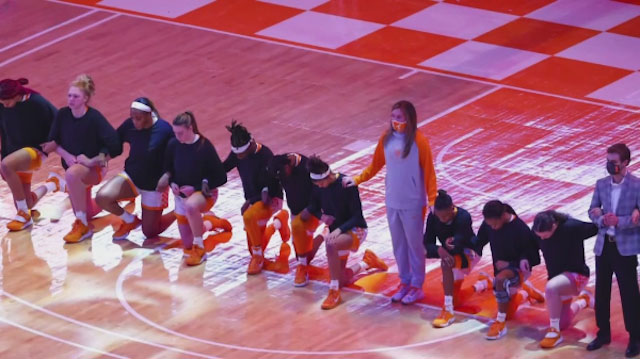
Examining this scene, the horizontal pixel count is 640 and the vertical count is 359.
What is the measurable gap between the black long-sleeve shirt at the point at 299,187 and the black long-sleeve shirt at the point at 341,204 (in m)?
0.24

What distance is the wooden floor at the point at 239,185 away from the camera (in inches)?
581

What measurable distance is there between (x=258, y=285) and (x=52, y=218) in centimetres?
305

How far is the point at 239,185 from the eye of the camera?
18250 millimetres

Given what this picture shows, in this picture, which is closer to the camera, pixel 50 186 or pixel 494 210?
pixel 494 210

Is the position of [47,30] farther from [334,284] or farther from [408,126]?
[408,126]

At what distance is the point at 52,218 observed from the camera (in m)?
17.8

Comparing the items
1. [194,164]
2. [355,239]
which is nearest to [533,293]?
[355,239]

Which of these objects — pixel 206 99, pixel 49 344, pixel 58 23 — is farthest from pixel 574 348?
pixel 58 23

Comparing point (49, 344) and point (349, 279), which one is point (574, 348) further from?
point (49, 344)

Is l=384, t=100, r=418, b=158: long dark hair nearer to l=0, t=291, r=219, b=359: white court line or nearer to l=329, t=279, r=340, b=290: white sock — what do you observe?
l=329, t=279, r=340, b=290: white sock

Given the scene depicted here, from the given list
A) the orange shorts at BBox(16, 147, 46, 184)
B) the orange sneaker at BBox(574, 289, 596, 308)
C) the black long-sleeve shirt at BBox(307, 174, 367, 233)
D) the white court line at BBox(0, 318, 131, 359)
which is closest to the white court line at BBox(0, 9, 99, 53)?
the orange shorts at BBox(16, 147, 46, 184)

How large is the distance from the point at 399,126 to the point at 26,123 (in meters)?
4.56

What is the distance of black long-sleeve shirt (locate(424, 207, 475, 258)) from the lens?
14719mm

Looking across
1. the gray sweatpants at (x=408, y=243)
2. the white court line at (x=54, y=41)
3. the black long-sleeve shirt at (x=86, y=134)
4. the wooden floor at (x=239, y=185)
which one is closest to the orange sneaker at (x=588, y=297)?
the wooden floor at (x=239, y=185)
